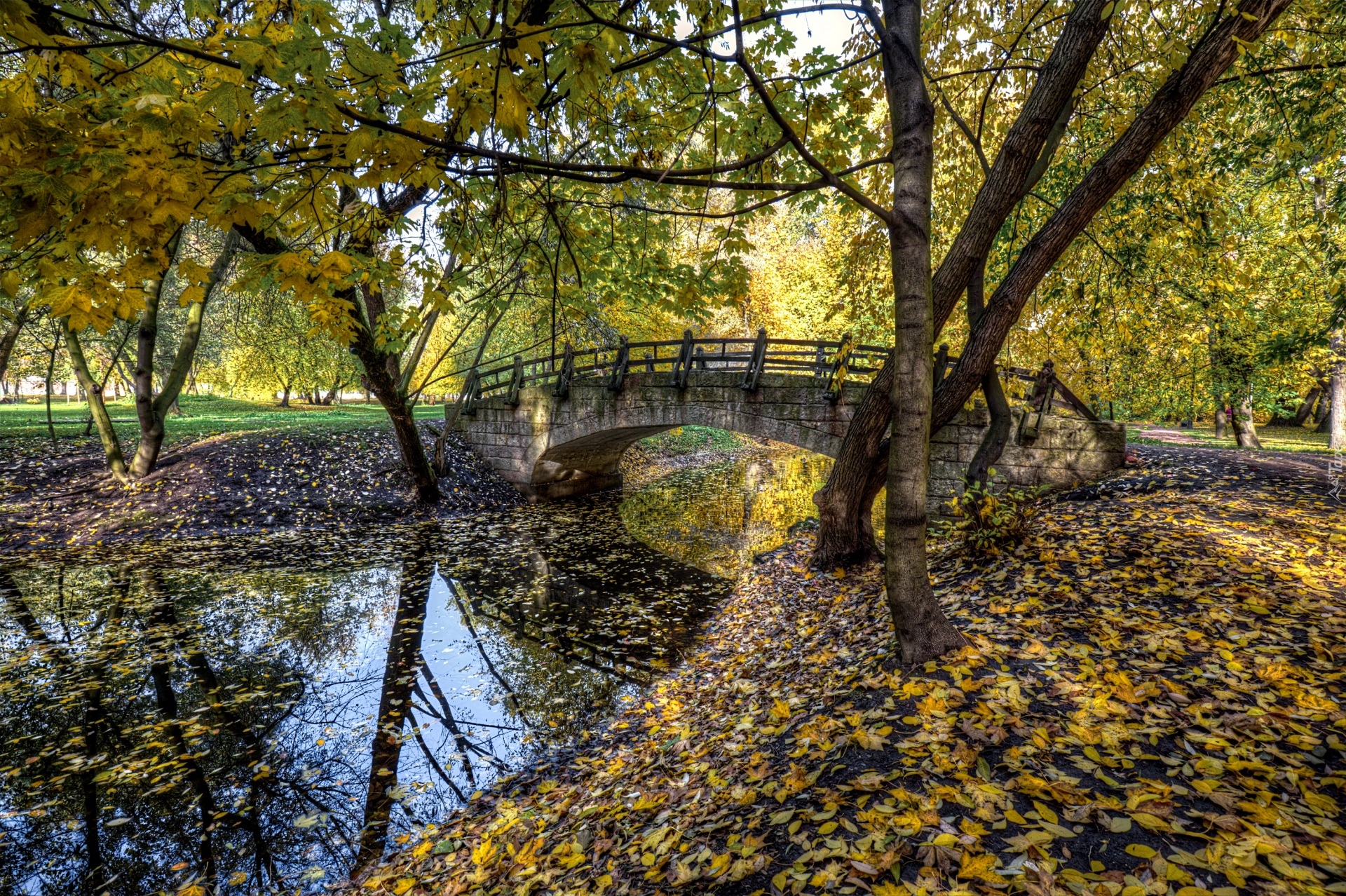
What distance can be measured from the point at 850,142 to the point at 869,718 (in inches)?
182

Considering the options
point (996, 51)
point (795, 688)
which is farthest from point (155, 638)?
point (996, 51)

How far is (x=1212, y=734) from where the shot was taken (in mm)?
2752

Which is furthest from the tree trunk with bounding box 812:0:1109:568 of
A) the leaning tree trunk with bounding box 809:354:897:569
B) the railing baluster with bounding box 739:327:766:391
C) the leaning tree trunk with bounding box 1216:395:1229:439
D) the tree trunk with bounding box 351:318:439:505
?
the leaning tree trunk with bounding box 1216:395:1229:439

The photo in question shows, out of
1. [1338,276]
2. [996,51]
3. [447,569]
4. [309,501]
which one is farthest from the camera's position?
[309,501]

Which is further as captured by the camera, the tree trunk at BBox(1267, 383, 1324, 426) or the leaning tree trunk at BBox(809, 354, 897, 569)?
the tree trunk at BBox(1267, 383, 1324, 426)

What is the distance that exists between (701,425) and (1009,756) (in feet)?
38.2

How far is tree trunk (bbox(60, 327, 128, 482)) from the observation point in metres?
10.8

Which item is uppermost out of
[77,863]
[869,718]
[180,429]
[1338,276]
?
[1338,276]

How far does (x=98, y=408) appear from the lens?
11.2m

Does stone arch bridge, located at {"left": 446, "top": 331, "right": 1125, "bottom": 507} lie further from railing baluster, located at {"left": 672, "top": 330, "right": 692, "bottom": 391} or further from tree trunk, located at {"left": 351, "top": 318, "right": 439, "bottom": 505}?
tree trunk, located at {"left": 351, "top": 318, "right": 439, "bottom": 505}

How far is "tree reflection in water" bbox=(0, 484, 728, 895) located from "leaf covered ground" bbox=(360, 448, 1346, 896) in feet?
2.28

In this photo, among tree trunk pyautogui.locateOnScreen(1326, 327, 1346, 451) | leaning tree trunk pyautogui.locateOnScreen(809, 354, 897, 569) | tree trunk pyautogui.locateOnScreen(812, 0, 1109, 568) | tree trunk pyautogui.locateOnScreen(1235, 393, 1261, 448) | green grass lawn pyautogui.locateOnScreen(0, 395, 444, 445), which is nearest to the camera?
tree trunk pyautogui.locateOnScreen(812, 0, 1109, 568)

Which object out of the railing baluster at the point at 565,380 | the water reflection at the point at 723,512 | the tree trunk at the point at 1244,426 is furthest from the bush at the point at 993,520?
the tree trunk at the point at 1244,426

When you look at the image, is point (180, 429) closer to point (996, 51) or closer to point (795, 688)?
point (795, 688)
